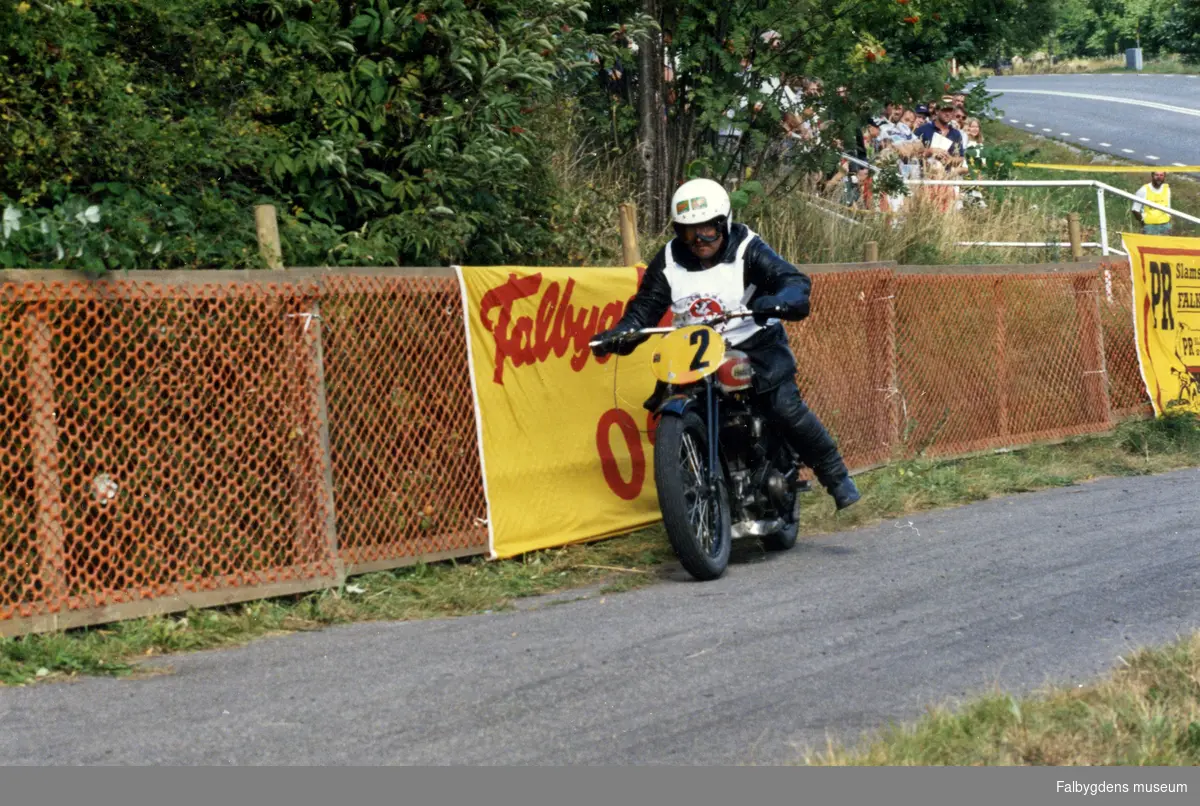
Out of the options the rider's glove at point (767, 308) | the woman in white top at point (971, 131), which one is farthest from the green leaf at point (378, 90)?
the woman in white top at point (971, 131)

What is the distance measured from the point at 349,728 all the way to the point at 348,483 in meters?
2.78

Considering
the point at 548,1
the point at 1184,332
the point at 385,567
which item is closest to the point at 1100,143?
the point at 1184,332

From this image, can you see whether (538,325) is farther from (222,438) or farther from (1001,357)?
(1001,357)

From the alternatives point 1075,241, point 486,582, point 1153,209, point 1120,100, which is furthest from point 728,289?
point 1120,100

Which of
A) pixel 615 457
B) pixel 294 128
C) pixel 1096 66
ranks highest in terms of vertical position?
pixel 1096 66

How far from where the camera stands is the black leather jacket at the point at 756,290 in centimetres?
901

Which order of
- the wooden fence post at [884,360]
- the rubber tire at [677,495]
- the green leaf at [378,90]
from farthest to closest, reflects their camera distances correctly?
1. the wooden fence post at [884,360]
2. the green leaf at [378,90]
3. the rubber tire at [677,495]

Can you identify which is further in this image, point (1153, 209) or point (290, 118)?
point (1153, 209)

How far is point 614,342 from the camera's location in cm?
884

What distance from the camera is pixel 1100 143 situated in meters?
42.1

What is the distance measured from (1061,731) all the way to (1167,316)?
11676 mm

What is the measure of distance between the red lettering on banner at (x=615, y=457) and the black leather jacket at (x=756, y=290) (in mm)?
836

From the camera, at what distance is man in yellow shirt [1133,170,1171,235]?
2636 cm

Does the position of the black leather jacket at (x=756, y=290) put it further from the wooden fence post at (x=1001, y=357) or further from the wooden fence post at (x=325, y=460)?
the wooden fence post at (x=1001, y=357)
